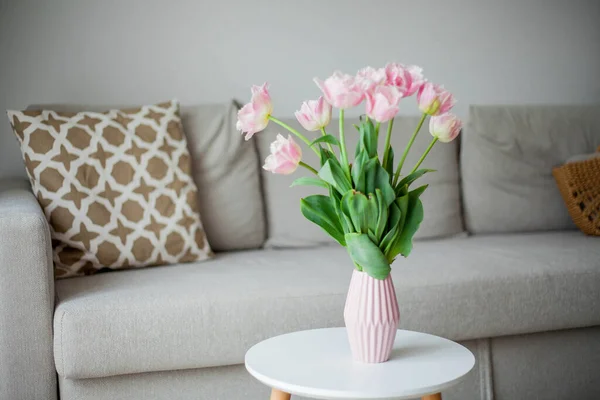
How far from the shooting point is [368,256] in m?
1.47

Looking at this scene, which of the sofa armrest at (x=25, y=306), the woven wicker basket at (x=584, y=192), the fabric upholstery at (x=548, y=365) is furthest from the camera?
the woven wicker basket at (x=584, y=192)

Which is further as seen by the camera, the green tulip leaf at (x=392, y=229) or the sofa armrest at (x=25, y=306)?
the sofa armrest at (x=25, y=306)

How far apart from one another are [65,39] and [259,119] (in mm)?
1602

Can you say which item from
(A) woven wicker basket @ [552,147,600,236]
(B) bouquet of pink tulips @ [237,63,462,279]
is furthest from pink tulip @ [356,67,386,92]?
(A) woven wicker basket @ [552,147,600,236]

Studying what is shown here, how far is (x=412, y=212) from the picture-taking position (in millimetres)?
1537

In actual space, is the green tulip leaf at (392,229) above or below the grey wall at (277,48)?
below

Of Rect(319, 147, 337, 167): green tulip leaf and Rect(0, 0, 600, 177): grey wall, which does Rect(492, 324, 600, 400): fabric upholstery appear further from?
Rect(0, 0, 600, 177): grey wall

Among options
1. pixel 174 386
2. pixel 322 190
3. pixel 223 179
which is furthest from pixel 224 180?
pixel 174 386

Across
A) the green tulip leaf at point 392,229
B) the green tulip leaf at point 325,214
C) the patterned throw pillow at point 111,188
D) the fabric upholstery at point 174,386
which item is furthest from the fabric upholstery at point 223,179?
the green tulip leaf at point 392,229

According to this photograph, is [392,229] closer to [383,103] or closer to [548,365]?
[383,103]

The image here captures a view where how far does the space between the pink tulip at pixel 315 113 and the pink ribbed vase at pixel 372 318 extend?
29 centimetres

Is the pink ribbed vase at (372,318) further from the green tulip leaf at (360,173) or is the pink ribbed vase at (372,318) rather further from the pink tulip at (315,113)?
the pink tulip at (315,113)

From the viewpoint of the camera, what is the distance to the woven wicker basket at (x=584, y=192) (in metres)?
2.76

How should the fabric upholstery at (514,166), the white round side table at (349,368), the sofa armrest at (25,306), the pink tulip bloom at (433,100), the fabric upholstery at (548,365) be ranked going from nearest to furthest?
the white round side table at (349,368) → the pink tulip bloom at (433,100) → the sofa armrest at (25,306) → the fabric upholstery at (548,365) → the fabric upholstery at (514,166)
